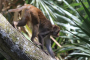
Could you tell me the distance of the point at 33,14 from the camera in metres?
3.45

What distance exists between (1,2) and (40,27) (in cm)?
136

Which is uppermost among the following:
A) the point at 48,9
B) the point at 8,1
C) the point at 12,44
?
the point at 8,1

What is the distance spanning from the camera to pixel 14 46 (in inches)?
60.0

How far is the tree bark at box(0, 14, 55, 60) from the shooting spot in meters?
1.50

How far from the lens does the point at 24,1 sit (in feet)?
14.4

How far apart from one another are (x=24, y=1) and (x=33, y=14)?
111cm

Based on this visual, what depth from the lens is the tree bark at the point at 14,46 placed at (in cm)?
150

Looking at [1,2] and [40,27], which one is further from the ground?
[1,2]

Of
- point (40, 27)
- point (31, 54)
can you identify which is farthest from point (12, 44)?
point (40, 27)

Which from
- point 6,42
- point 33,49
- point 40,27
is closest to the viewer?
point 6,42

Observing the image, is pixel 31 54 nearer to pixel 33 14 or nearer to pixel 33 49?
pixel 33 49

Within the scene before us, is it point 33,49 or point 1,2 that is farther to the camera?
point 1,2

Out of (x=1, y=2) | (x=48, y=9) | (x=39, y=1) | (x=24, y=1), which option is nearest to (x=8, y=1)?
(x=1, y=2)

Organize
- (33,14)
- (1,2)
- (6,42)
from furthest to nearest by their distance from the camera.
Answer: (1,2), (33,14), (6,42)
